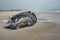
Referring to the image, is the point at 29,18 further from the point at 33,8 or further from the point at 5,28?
the point at 33,8

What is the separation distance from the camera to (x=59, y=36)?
249 cm

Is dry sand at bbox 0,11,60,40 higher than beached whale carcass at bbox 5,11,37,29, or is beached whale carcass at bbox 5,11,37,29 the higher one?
beached whale carcass at bbox 5,11,37,29

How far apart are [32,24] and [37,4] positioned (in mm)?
2101

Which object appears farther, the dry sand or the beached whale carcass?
the beached whale carcass

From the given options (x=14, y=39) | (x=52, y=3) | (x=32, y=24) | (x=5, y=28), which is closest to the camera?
(x=14, y=39)

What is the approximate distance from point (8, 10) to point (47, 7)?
1.24m

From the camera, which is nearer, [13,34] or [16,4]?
[13,34]

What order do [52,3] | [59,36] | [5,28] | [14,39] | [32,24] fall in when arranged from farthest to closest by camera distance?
[52,3]
[32,24]
[5,28]
[59,36]
[14,39]

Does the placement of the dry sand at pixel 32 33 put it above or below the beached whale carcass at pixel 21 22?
below

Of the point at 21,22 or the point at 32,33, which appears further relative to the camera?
the point at 21,22

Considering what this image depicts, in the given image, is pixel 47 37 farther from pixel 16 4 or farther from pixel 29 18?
pixel 16 4

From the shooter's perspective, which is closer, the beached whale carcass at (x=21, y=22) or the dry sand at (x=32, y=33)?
the dry sand at (x=32, y=33)

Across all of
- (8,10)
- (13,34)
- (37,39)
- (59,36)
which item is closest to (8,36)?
(13,34)

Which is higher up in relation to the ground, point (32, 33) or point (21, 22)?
point (21, 22)
